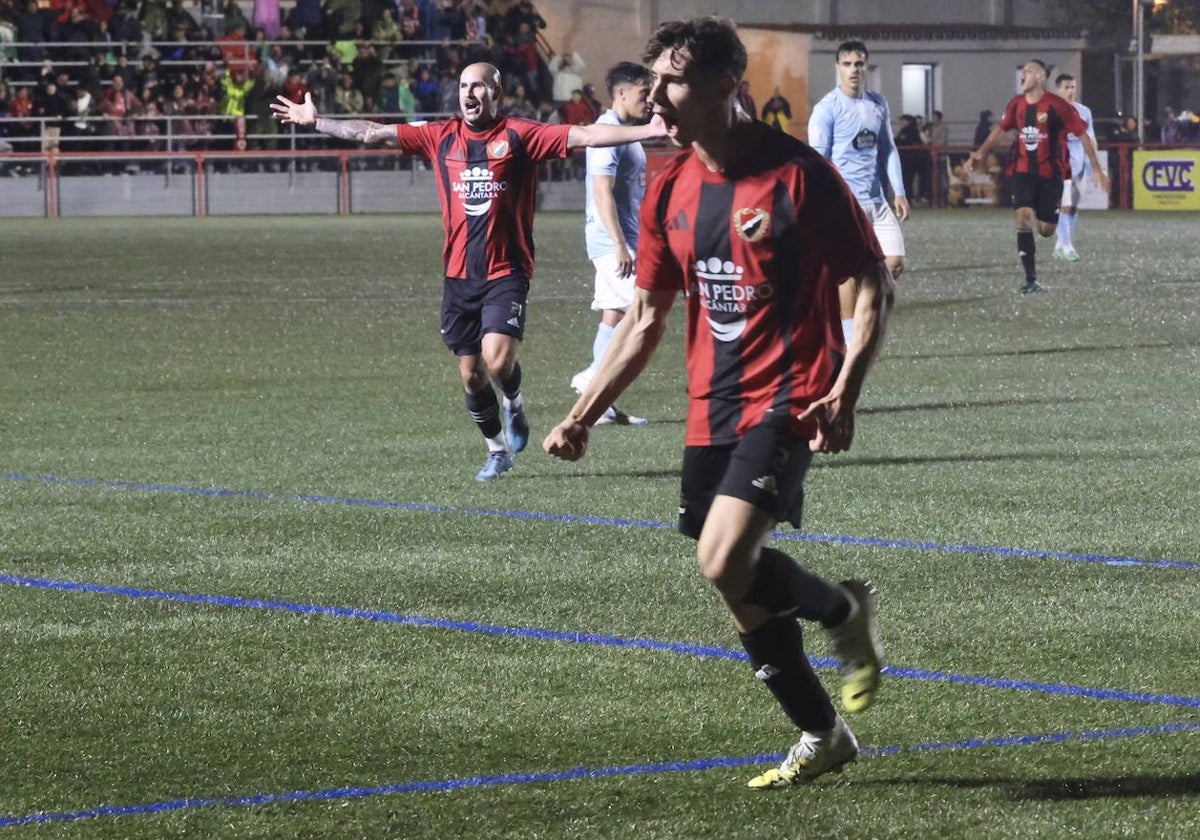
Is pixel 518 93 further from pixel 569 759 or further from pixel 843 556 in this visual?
pixel 569 759

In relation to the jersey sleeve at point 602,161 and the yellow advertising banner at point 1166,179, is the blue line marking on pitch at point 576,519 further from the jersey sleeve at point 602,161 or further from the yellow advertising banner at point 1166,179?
the yellow advertising banner at point 1166,179

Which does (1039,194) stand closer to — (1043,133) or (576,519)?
(1043,133)

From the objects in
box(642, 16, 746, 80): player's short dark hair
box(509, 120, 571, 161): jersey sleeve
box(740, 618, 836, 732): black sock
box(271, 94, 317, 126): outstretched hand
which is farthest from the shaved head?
box(740, 618, 836, 732): black sock

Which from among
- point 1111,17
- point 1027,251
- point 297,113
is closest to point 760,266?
point 297,113

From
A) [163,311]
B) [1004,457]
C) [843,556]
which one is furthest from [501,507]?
[163,311]

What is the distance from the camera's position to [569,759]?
5.25m

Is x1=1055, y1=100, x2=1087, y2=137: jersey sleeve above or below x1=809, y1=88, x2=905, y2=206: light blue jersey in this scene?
above

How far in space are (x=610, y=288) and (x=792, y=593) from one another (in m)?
7.57

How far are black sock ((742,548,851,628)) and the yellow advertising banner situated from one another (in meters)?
38.9

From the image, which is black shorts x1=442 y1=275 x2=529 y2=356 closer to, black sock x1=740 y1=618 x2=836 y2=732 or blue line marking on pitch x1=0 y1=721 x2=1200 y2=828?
blue line marking on pitch x1=0 y1=721 x2=1200 y2=828

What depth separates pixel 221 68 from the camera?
42.5 m

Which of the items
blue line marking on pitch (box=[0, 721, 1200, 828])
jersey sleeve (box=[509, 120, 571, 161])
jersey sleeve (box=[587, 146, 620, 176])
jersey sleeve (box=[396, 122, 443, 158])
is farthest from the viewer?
jersey sleeve (box=[587, 146, 620, 176])

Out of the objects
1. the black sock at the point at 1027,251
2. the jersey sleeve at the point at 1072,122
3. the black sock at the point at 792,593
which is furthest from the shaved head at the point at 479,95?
the jersey sleeve at the point at 1072,122

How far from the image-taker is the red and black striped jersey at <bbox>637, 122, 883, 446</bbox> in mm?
4910
